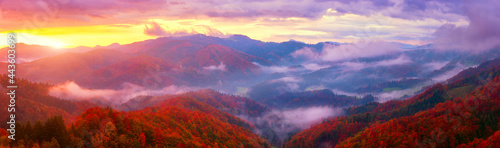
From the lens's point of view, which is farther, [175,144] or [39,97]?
[39,97]

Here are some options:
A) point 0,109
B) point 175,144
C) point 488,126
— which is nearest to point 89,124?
point 175,144

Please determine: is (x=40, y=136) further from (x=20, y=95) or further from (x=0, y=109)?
(x=20, y=95)

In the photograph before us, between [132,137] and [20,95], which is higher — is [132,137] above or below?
above

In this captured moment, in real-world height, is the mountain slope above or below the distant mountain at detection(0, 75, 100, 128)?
above

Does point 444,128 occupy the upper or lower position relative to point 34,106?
upper

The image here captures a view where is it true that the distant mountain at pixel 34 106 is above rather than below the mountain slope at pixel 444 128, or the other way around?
below

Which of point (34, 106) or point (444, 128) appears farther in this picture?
point (34, 106)

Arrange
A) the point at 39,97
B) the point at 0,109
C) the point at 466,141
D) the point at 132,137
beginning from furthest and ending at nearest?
the point at 39,97, the point at 466,141, the point at 0,109, the point at 132,137

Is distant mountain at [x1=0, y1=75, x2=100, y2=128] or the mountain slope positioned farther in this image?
distant mountain at [x1=0, y1=75, x2=100, y2=128]

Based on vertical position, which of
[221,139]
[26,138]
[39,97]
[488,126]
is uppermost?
[26,138]

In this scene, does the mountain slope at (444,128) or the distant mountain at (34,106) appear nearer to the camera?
the mountain slope at (444,128)

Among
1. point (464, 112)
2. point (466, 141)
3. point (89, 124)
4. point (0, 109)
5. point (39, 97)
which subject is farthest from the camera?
point (39, 97)
